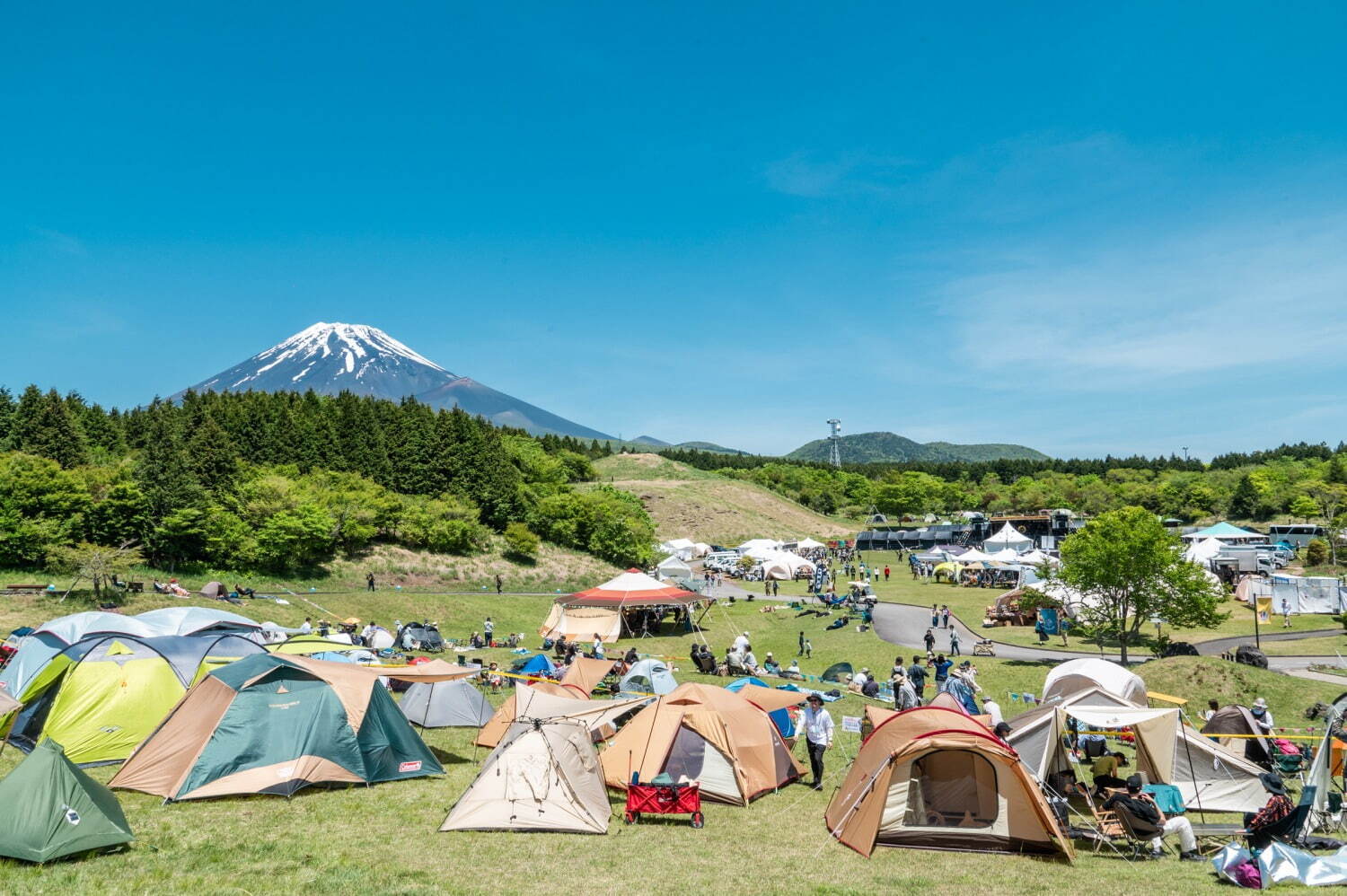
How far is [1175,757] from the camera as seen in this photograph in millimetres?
12141

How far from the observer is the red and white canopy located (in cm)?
3091

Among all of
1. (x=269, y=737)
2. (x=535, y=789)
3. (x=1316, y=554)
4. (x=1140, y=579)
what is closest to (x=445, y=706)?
(x=269, y=737)

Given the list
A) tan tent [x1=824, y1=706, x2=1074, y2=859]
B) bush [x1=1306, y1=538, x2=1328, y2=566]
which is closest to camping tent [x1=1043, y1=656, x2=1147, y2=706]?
tan tent [x1=824, y1=706, x2=1074, y2=859]

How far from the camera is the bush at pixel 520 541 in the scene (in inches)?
2095

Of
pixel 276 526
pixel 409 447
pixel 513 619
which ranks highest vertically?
pixel 409 447

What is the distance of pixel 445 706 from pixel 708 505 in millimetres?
82161

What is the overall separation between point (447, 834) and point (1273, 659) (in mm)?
27367

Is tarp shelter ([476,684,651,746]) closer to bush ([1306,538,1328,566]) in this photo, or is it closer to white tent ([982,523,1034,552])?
white tent ([982,523,1034,552])

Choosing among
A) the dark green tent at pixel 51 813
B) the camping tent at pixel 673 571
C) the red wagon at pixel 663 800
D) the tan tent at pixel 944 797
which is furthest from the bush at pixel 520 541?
the dark green tent at pixel 51 813

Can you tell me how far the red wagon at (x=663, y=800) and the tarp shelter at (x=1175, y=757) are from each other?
4.96m

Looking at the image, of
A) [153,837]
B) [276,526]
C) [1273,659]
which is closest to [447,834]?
[153,837]

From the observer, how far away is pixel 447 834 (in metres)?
10.1

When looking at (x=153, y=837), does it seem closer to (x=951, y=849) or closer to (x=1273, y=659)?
(x=951, y=849)

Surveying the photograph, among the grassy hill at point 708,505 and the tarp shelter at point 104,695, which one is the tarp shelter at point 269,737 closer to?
the tarp shelter at point 104,695
